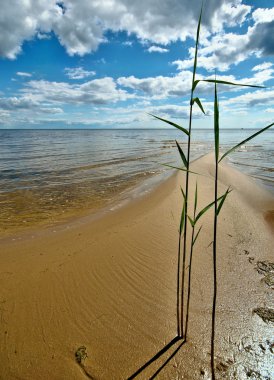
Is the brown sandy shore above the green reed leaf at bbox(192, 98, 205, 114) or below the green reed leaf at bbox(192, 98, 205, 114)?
below

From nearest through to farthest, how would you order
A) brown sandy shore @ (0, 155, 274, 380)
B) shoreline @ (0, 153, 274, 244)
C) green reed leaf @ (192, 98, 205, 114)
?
green reed leaf @ (192, 98, 205, 114) < brown sandy shore @ (0, 155, 274, 380) < shoreline @ (0, 153, 274, 244)

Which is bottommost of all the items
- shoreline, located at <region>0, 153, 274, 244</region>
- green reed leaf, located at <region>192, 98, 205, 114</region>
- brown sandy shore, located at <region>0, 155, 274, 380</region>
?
brown sandy shore, located at <region>0, 155, 274, 380</region>

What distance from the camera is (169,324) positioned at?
9.87 ft

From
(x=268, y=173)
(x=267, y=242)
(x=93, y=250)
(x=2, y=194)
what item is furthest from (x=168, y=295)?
(x=268, y=173)

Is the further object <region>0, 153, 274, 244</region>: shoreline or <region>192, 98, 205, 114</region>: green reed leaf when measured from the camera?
<region>0, 153, 274, 244</region>: shoreline

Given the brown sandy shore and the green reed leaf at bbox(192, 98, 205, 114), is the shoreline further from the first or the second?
the green reed leaf at bbox(192, 98, 205, 114)

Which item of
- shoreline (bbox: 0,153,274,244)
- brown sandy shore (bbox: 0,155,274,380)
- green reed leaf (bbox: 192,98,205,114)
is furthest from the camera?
shoreline (bbox: 0,153,274,244)

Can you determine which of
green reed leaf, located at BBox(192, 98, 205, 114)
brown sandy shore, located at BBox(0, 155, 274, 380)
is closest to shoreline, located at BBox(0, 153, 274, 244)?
brown sandy shore, located at BBox(0, 155, 274, 380)

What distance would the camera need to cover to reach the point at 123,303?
3.41 metres

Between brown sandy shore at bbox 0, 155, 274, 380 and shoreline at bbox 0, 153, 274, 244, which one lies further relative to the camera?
shoreline at bbox 0, 153, 274, 244

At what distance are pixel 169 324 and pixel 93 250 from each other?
2.42 metres

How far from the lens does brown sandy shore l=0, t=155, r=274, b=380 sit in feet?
8.27

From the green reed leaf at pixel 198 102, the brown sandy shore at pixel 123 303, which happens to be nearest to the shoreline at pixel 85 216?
the brown sandy shore at pixel 123 303

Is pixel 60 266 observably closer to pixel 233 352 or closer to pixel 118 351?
pixel 118 351
